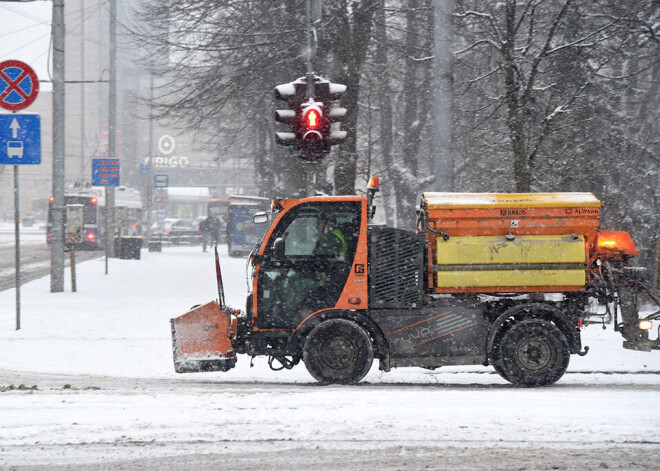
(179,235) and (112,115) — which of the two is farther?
(179,235)

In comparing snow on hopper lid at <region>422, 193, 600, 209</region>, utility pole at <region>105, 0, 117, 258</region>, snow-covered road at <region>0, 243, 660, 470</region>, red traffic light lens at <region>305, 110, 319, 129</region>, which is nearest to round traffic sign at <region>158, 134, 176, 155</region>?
utility pole at <region>105, 0, 117, 258</region>

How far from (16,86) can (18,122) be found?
1.83 ft

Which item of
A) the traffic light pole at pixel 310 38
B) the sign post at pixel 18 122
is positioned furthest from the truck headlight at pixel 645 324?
the sign post at pixel 18 122

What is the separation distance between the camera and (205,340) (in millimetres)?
8180

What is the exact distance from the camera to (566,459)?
519cm

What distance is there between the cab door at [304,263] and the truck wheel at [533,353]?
184 cm

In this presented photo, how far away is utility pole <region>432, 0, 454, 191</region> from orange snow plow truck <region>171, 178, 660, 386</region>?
3.80 m

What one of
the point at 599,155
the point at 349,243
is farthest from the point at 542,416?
the point at 599,155

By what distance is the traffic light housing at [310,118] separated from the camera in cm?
1029

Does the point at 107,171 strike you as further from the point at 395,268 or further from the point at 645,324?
the point at 645,324

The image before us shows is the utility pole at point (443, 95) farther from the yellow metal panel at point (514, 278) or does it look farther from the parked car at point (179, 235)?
the parked car at point (179, 235)

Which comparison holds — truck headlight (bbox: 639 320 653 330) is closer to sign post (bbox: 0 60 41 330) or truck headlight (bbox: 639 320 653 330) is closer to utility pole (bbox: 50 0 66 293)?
sign post (bbox: 0 60 41 330)

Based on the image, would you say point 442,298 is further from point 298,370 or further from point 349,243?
point 298,370

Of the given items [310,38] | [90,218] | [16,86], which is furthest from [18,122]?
[90,218]
